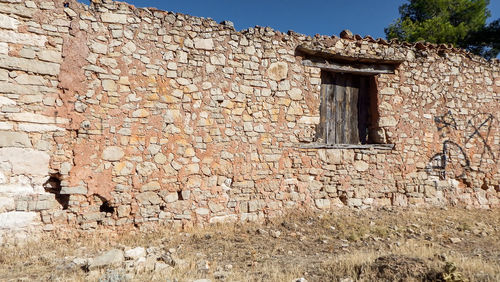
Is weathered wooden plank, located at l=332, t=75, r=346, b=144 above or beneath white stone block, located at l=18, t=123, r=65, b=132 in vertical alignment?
above

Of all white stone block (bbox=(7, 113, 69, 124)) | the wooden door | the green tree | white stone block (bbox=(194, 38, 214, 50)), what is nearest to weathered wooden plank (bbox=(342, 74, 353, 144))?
the wooden door

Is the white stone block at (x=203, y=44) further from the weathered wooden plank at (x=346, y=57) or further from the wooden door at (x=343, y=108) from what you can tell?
the wooden door at (x=343, y=108)

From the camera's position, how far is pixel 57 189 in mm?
4352

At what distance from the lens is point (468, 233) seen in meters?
5.34

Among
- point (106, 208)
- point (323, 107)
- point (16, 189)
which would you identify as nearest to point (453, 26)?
point (323, 107)

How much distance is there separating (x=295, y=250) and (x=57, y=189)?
10.8 feet

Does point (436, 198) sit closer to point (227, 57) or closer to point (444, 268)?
point (444, 268)

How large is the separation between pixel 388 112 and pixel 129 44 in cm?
477

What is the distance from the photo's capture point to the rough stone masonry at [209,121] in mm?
4230

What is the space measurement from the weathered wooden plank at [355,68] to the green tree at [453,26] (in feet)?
24.7

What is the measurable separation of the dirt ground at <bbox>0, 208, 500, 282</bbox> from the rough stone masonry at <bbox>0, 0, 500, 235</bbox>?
29 centimetres

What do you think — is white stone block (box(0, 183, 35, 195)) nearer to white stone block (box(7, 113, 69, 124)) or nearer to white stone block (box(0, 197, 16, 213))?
white stone block (box(0, 197, 16, 213))

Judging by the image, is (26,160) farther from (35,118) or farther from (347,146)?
(347,146)

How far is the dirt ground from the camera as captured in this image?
324 centimetres
